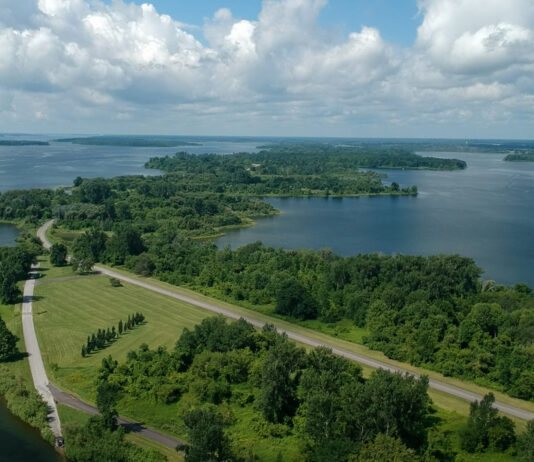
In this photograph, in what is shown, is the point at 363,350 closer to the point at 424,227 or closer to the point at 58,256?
the point at 58,256

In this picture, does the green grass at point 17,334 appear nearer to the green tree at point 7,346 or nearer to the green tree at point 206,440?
the green tree at point 7,346

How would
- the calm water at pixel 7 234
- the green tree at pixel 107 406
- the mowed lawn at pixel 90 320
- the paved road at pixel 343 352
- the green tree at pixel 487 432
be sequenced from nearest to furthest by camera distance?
the green tree at pixel 487 432
the green tree at pixel 107 406
the paved road at pixel 343 352
the mowed lawn at pixel 90 320
the calm water at pixel 7 234

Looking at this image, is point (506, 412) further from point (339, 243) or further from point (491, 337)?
point (339, 243)

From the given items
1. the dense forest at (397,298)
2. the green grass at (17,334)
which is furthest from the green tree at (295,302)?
the green grass at (17,334)

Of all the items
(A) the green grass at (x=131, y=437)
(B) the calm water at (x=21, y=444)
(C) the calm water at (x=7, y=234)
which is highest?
(A) the green grass at (x=131, y=437)

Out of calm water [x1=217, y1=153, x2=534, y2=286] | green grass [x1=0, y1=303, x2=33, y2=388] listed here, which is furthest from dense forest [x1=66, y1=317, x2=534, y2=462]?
calm water [x1=217, y1=153, x2=534, y2=286]

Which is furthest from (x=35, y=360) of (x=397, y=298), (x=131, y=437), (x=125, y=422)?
(x=397, y=298)

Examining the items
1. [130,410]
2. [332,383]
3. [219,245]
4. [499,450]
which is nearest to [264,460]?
[332,383]

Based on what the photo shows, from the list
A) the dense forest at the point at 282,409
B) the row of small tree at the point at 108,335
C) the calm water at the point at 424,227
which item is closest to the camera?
the dense forest at the point at 282,409
